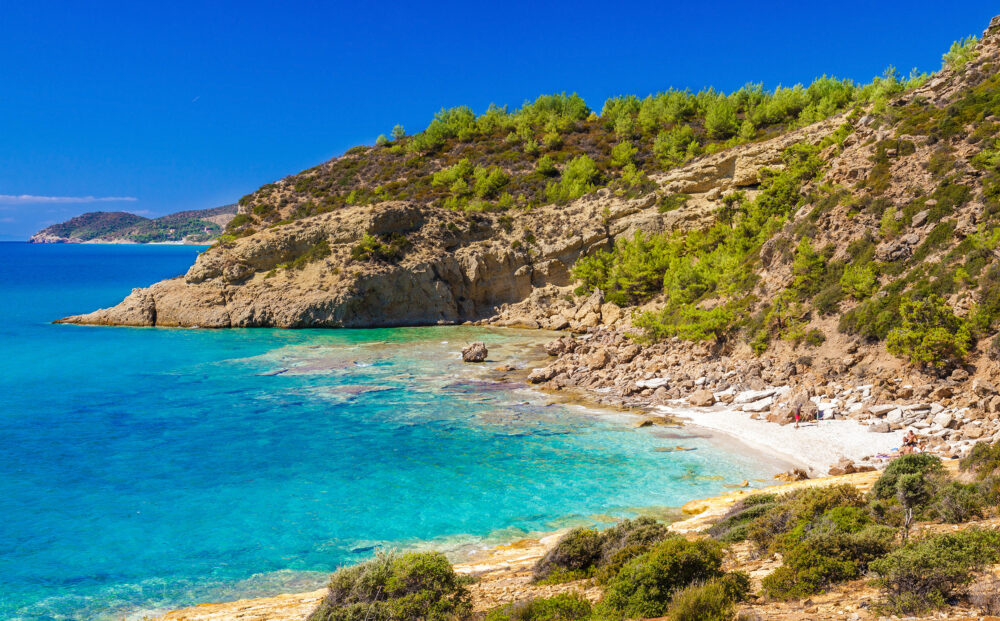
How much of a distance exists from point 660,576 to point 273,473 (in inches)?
510

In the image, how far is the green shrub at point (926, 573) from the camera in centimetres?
622

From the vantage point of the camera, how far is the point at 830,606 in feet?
22.4

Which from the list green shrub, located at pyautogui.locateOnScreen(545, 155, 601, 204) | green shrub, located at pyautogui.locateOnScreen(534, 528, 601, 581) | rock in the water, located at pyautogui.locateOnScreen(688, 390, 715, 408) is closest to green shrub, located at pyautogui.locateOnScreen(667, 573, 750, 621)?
green shrub, located at pyautogui.locateOnScreen(534, 528, 601, 581)

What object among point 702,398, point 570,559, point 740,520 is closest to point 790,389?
point 702,398

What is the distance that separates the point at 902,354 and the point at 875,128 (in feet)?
57.5

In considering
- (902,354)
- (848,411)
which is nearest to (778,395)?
(848,411)

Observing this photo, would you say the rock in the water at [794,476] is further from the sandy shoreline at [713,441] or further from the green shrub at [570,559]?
the green shrub at [570,559]

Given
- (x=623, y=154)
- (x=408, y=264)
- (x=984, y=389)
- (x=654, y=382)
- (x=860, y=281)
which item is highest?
(x=623, y=154)

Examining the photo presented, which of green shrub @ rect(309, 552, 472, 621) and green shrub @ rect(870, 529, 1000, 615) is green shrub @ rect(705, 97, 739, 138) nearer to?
green shrub @ rect(870, 529, 1000, 615)

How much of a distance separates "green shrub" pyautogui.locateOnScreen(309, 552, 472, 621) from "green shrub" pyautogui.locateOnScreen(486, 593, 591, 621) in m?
0.73

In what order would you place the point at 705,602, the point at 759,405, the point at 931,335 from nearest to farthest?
1. the point at 705,602
2. the point at 931,335
3. the point at 759,405

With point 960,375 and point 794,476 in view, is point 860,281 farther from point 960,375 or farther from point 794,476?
point 794,476

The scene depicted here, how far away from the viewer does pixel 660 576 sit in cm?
759

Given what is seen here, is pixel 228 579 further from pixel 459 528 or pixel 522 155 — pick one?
pixel 522 155
